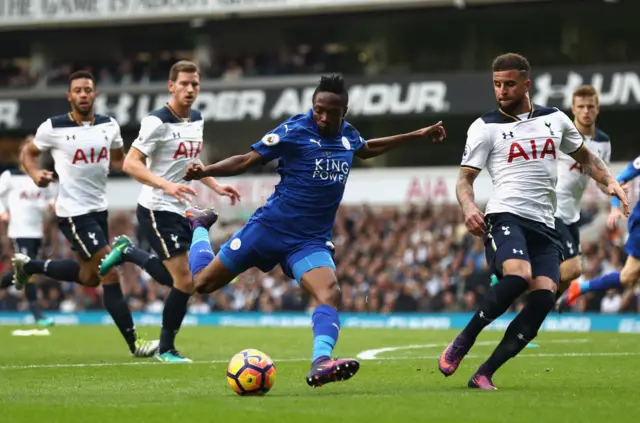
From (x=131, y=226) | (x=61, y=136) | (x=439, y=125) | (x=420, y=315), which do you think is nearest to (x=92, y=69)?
(x=131, y=226)

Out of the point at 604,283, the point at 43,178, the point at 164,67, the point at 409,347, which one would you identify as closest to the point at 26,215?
the point at 43,178

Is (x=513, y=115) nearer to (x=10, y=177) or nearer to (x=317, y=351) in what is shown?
(x=317, y=351)

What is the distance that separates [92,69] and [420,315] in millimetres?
19633

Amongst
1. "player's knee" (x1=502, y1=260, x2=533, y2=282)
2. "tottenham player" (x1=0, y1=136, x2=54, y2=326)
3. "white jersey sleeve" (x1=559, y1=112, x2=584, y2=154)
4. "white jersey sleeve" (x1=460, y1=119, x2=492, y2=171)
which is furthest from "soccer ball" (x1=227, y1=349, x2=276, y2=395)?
"tottenham player" (x1=0, y1=136, x2=54, y2=326)

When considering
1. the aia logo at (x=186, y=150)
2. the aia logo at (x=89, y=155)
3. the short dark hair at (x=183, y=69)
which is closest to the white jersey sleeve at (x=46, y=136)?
the aia logo at (x=89, y=155)

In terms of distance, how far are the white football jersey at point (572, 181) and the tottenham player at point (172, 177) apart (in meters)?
4.40

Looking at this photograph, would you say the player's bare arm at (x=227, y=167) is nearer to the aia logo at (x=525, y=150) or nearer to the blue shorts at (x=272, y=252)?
the blue shorts at (x=272, y=252)

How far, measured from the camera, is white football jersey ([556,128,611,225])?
44.5ft

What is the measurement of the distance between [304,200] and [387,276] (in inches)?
701

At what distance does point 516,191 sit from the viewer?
343 inches

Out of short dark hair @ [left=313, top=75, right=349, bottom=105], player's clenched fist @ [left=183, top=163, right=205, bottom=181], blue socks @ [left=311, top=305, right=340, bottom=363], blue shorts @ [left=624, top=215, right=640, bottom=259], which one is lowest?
blue shorts @ [left=624, top=215, right=640, bottom=259]

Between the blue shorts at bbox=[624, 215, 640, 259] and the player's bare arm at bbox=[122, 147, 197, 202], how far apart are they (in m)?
5.99

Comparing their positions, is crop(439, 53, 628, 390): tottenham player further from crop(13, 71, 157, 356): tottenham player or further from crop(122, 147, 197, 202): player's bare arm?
crop(13, 71, 157, 356): tottenham player

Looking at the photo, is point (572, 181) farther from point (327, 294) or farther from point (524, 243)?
point (327, 294)
